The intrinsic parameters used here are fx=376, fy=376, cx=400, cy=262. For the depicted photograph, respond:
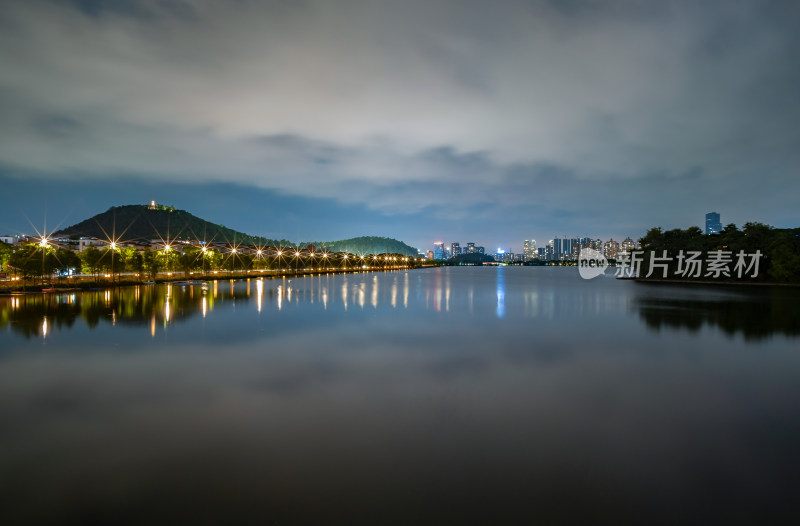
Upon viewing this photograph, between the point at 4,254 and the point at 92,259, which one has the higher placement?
the point at 4,254

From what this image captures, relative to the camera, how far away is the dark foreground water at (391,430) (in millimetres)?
4629

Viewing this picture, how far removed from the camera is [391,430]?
670 centimetres

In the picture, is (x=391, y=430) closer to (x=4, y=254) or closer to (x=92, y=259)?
(x=92, y=259)

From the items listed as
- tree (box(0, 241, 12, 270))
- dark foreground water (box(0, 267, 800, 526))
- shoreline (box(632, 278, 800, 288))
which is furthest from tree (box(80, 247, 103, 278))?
shoreline (box(632, 278, 800, 288))

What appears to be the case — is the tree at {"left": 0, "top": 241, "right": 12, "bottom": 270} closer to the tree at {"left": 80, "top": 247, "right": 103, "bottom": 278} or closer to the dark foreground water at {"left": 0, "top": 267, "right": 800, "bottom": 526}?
the tree at {"left": 80, "top": 247, "right": 103, "bottom": 278}

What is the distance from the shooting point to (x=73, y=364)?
10484 millimetres

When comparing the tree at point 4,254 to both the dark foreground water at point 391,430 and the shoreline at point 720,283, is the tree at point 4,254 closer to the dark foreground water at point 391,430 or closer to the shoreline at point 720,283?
the dark foreground water at point 391,430

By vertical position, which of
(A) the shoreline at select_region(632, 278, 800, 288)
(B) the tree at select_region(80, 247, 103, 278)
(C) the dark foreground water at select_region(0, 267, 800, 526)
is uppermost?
(B) the tree at select_region(80, 247, 103, 278)

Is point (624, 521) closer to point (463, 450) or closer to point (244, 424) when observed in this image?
point (463, 450)

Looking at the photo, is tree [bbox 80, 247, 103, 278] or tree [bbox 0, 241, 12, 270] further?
tree [bbox 0, 241, 12, 270]

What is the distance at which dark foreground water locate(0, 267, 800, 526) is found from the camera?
4.63m

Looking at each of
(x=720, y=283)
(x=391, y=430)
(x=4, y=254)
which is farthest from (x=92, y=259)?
(x=720, y=283)

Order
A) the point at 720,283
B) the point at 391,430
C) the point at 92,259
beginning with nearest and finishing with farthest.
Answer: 1. the point at 391,430
2. the point at 92,259
3. the point at 720,283

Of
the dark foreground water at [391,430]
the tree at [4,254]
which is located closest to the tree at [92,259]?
the tree at [4,254]
